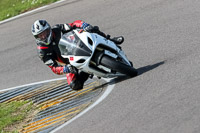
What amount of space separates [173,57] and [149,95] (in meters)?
1.78

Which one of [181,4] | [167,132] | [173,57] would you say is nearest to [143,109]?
[167,132]

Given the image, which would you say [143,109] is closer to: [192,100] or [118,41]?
[192,100]

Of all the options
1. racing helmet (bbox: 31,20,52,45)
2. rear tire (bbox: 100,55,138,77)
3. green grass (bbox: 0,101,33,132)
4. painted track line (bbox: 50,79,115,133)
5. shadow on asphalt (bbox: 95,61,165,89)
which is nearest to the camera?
painted track line (bbox: 50,79,115,133)

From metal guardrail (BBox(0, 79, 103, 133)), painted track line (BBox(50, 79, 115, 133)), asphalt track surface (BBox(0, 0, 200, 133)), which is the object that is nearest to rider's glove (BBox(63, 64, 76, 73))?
metal guardrail (BBox(0, 79, 103, 133))

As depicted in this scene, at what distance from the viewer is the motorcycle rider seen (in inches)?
349

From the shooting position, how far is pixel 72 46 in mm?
8594

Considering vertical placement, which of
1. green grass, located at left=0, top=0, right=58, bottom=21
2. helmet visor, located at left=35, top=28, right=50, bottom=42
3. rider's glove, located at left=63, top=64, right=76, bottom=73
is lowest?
green grass, located at left=0, top=0, right=58, bottom=21

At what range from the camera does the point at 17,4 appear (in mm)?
17547

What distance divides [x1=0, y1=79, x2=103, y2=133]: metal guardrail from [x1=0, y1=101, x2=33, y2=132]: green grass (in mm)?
219

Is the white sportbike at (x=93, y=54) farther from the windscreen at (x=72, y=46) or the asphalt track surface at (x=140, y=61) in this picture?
the asphalt track surface at (x=140, y=61)

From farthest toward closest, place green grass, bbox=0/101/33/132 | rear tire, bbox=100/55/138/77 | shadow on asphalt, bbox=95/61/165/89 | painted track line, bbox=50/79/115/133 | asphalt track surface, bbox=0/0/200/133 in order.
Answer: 1. green grass, bbox=0/101/33/132
2. shadow on asphalt, bbox=95/61/165/89
3. rear tire, bbox=100/55/138/77
4. painted track line, bbox=50/79/115/133
5. asphalt track surface, bbox=0/0/200/133

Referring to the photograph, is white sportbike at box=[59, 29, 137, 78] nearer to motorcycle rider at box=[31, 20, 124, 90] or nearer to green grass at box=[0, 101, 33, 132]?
motorcycle rider at box=[31, 20, 124, 90]

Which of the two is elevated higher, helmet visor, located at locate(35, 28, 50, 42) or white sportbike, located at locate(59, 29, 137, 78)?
helmet visor, located at locate(35, 28, 50, 42)

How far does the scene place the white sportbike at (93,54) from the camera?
27.4ft
